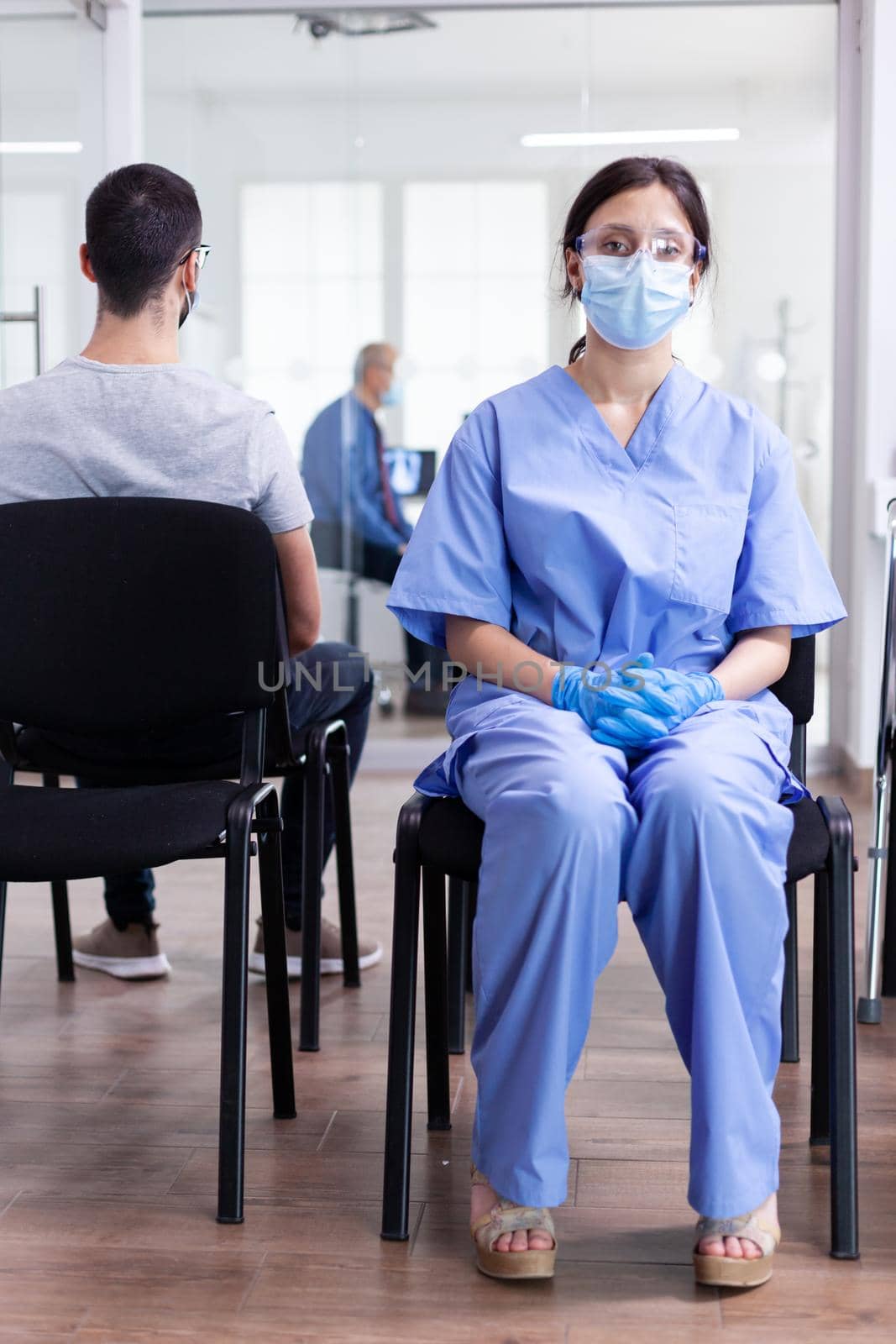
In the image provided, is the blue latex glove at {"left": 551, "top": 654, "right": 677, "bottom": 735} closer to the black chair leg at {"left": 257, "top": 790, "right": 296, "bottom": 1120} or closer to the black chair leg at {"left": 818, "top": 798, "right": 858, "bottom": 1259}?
the black chair leg at {"left": 818, "top": 798, "right": 858, "bottom": 1259}

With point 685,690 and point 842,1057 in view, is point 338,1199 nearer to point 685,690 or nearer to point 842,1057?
point 842,1057

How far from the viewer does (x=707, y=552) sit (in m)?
1.66

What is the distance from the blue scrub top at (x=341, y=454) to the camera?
4141 mm

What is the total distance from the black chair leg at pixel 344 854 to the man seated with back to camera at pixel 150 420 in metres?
0.26

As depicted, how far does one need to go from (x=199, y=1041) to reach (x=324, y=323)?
8.47ft

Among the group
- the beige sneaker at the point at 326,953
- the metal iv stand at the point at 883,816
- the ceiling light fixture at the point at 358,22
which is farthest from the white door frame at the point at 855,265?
the beige sneaker at the point at 326,953

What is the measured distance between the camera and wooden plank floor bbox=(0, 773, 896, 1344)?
135cm

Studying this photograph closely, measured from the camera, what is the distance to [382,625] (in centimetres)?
419

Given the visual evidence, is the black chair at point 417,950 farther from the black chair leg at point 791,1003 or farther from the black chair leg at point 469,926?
the black chair leg at point 469,926

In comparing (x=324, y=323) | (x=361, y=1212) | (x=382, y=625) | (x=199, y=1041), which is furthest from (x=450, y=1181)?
(x=324, y=323)

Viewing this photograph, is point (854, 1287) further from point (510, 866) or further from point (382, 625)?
point (382, 625)

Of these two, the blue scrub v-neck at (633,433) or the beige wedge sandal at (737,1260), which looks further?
the blue scrub v-neck at (633,433)

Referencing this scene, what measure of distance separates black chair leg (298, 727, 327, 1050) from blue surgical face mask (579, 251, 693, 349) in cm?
71

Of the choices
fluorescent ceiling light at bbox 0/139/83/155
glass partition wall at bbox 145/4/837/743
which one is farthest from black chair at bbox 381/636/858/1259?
glass partition wall at bbox 145/4/837/743
